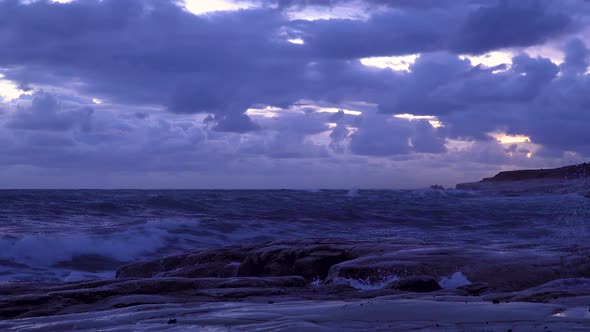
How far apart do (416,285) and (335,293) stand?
0.73 meters

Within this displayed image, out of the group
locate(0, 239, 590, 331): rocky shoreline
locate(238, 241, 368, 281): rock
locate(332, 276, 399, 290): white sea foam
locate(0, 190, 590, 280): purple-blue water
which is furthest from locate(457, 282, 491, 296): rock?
locate(0, 190, 590, 280): purple-blue water

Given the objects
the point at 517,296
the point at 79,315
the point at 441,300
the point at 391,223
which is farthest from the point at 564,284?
the point at 391,223

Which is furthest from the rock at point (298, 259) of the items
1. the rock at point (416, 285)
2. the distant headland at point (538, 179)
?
the distant headland at point (538, 179)

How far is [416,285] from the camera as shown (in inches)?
210

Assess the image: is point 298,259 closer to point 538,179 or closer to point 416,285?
point 416,285

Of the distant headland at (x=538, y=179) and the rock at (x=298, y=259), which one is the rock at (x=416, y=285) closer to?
the rock at (x=298, y=259)

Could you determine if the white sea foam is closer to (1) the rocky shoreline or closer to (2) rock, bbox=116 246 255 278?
(1) the rocky shoreline

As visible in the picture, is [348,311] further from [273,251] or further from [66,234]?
[66,234]

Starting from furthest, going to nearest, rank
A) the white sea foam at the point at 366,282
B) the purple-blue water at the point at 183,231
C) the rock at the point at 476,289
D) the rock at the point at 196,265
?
1. the purple-blue water at the point at 183,231
2. the rock at the point at 196,265
3. the white sea foam at the point at 366,282
4. the rock at the point at 476,289

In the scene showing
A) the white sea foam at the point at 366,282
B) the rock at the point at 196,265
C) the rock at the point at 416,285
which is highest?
the rock at the point at 416,285

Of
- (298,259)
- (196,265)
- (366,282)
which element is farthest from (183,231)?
(366,282)

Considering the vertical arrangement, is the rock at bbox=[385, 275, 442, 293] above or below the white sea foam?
above

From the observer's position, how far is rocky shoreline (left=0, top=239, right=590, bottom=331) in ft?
11.5

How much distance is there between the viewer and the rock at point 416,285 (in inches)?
208
